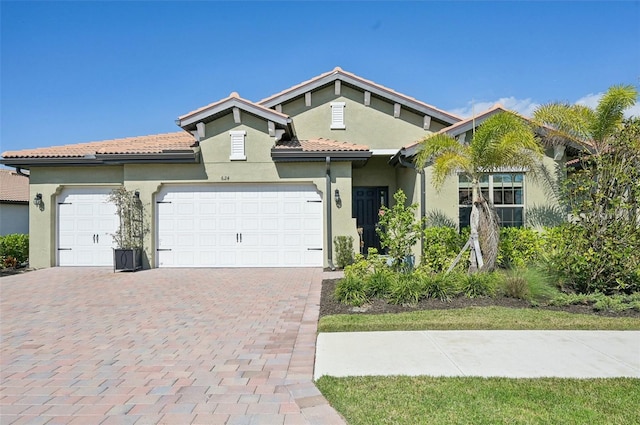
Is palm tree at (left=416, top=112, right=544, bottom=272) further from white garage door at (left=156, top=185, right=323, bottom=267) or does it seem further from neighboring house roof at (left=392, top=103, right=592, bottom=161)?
white garage door at (left=156, top=185, right=323, bottom=267)

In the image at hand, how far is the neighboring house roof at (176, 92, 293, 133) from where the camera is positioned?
40.9 ft

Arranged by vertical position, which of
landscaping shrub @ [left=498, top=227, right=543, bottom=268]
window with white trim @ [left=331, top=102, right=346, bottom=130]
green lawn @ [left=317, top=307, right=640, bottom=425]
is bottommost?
green lawn @ [left=317, top=307, right=640, bottom=425]

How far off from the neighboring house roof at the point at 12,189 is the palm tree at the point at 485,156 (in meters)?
19.2

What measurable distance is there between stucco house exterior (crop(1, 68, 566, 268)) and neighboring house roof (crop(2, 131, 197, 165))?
34mm

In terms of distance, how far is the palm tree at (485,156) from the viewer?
8.51 m

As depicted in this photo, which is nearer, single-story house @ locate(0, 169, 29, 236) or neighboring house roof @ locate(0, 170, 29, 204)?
single-story house @ locate(0, 169, 29, 236)

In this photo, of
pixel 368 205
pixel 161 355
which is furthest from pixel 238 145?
pixel 161 355

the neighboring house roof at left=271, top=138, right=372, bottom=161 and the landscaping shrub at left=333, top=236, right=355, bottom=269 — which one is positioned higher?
the neighboring house roof at left=271, top=138, right=372, bottom=161

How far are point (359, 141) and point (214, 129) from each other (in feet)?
Result: 17.5

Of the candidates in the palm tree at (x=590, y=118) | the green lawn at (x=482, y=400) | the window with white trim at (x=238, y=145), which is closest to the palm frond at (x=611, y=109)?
the palm tree at (x=590, y=118)

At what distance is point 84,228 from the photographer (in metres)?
13.6

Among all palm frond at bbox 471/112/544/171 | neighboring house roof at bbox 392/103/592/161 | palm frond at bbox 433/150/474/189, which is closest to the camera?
palm frond at bbox 471/112/544/171

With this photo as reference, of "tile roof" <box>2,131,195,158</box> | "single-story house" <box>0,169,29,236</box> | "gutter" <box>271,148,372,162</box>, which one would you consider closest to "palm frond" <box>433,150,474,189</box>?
"gutter" <box>271,148,372,162</box>

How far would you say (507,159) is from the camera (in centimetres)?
894
